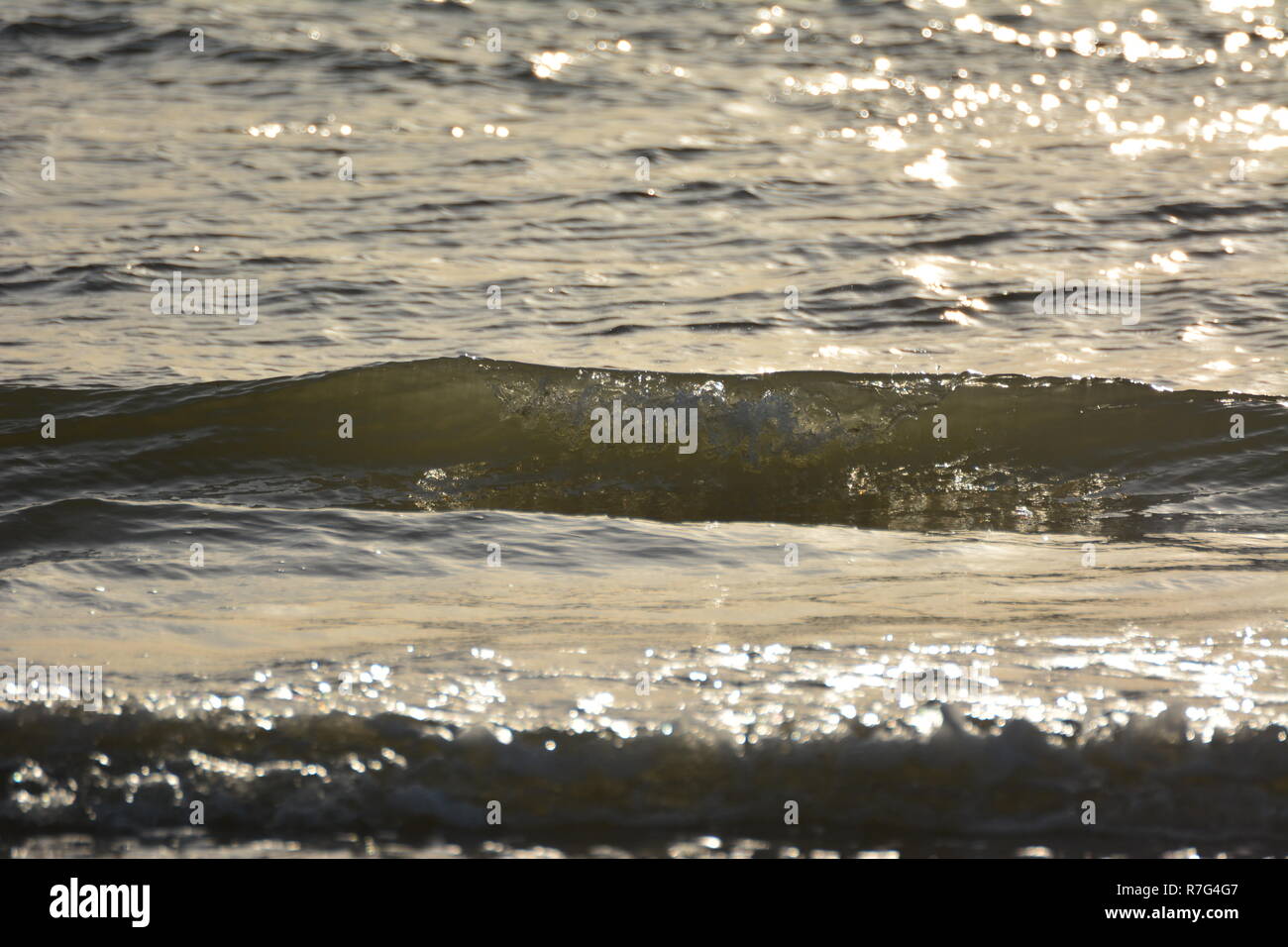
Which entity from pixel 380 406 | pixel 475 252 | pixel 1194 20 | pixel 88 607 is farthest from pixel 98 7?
pixel 88 607

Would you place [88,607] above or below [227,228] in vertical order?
below

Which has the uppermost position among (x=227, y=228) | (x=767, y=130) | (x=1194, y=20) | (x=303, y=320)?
(x=1194, y=20)

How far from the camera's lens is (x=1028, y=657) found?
317 cm

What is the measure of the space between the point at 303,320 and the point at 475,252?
128 cm

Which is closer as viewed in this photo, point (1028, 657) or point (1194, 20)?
point (1028, 657)

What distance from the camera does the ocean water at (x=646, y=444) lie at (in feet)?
8.81

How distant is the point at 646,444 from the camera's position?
600cm

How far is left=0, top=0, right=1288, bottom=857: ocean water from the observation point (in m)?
2.69

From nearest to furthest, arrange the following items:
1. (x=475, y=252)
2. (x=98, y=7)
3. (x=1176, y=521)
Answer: (x=1176, y=521), (x=475, y=252), (x=98, y=7)

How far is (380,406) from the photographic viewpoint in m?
6.30

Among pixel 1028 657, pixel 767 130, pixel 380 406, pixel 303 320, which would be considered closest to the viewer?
pixel 1028 657

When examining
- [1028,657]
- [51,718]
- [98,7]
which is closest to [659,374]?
[1028,657]
